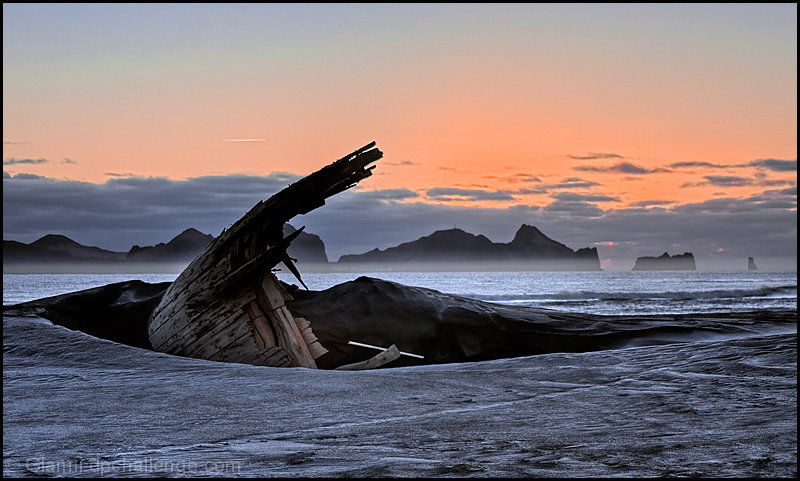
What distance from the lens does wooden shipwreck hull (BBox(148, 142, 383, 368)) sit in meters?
7.38

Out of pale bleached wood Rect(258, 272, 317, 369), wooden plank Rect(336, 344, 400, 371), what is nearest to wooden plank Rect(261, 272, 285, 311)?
pale bleached wood Rect(258, 272, 317, 369)

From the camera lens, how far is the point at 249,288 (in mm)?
7535

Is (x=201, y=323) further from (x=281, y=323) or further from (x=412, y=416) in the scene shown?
(x=412, y=416)

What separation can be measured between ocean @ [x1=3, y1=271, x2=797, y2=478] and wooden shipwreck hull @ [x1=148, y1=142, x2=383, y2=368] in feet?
2.56

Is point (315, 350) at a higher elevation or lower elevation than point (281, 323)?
lower

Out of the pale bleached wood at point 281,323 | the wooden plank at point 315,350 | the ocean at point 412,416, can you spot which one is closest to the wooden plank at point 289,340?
the pale bleached wood at point 281,323

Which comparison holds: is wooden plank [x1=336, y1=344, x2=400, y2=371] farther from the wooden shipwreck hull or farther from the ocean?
the ocean

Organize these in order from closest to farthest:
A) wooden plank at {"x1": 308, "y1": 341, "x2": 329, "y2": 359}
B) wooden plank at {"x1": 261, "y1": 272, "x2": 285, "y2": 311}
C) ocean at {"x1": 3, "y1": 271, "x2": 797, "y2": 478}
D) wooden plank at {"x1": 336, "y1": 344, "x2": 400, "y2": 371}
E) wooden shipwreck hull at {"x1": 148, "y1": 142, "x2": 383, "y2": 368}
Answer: ocean at {"x1": 3, "y1": 271, "x2": 797, "y2": 478} < wooden shipwreck hull at {"x1": 148, "y1": 142, "x2": 383, "y2": 368} < wooden plank at {"x1": 261, "y1": 272, "x2": 285, "y2": 311} < wooden plank at {"x1": 308, "y1": 341, "x2": 329, "y2": 359} < wooden plank at {"x1": 336, "y1": 344, "x2": 400, "y2": 371}

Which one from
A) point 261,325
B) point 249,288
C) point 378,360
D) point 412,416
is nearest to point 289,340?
point 261,325

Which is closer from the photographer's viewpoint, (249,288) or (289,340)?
(249,288)

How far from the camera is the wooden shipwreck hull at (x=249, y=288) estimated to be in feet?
24.2

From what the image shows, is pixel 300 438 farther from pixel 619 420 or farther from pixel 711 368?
pixel 711 368

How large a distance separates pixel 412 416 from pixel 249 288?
3729 millimetres

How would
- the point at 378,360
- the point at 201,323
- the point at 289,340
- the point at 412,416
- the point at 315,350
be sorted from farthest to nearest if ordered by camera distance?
the point at 378,360 → the point at 315,350 → the point at 289,340 → the point at 201,323 → the point at 412,416
